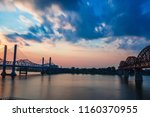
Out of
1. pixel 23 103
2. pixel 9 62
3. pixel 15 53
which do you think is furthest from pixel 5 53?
pixel 23 103

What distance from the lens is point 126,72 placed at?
118812 millimetres

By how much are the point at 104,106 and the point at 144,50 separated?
6786 cm

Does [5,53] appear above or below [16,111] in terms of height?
above

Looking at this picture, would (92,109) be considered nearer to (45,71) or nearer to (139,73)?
(139,73)

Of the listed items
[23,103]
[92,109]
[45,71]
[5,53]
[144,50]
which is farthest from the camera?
[45,71]

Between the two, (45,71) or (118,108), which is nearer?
(118,108)

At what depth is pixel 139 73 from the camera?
77.6m

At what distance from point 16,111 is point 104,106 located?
13.1 feet

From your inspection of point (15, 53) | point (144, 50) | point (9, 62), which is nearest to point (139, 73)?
point (144, 50)

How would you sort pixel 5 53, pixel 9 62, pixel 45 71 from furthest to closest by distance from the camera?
pixel 45 71 → pixel 9 62 → pixel 5 53

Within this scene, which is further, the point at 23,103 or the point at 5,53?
the point at 5,53

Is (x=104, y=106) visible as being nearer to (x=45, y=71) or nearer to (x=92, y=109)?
(x=92, y=109)

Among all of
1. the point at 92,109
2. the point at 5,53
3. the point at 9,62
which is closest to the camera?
the point at 92,109

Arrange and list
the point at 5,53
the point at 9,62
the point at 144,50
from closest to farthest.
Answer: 1. the point at 144,50
2. the point at 5,53
3. the point at 9,62
